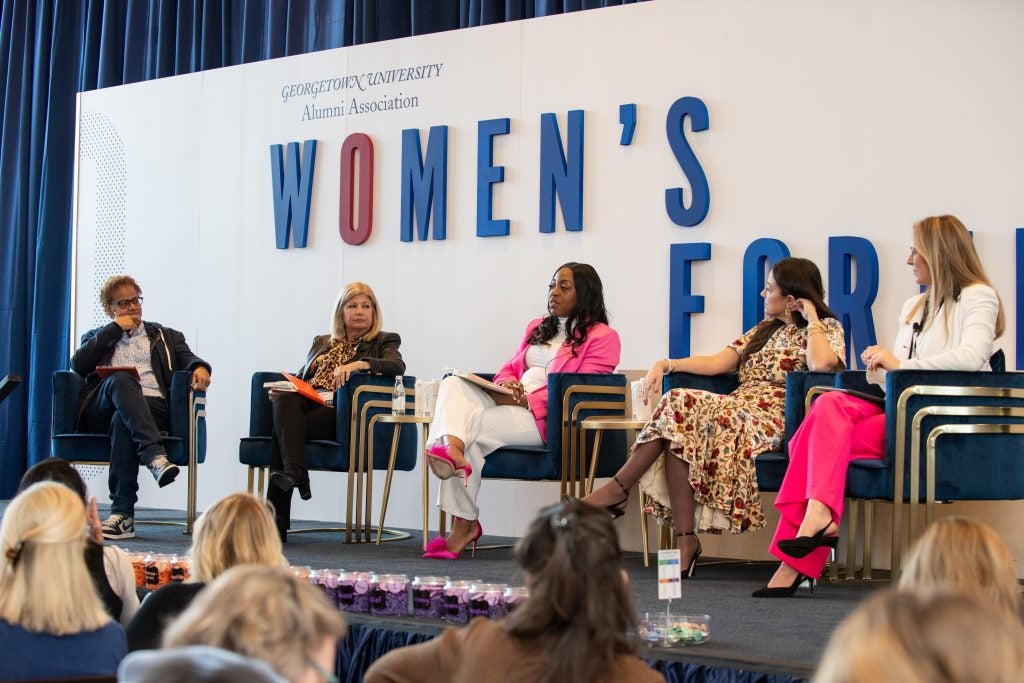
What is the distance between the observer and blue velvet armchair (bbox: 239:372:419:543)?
5062 millimetres

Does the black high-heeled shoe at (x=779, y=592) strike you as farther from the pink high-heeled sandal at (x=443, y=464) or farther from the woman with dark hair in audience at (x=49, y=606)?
the woman with dark hair in audience at (x=49, y=606)

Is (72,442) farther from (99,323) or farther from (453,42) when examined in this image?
(453,42)

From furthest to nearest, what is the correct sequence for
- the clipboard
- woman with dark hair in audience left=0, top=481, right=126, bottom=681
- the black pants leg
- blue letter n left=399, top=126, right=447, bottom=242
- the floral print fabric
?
blue letter n left=399, top=126, right=447, bottom=242, the black pants leg, the clipboard, the floral print fabric, woman with dark hair in audience left=0, top=481, right=126, bottom=681

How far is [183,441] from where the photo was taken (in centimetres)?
537

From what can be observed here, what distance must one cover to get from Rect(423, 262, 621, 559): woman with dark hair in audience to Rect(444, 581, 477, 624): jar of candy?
1.41m

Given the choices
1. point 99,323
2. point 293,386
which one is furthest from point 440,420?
point 99,323

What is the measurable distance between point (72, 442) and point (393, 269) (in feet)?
5.32

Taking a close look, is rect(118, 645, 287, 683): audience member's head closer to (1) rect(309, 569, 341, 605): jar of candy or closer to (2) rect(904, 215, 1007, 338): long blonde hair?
(1) rect(309, 569, 341, 605): jar of candy

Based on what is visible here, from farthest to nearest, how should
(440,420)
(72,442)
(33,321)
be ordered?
(33,321) < (72,442) < (440,420)

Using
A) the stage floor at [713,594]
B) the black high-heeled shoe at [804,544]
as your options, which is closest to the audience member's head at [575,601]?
the stage floor at [713,594]

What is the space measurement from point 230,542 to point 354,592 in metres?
1.32

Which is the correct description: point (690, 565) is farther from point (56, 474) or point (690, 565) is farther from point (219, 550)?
point (219, 550)

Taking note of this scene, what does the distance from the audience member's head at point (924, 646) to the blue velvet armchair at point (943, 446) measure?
9.24ft

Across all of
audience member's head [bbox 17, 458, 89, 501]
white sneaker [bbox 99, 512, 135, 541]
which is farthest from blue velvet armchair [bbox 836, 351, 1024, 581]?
white sneaker [bbox 99, 512, 135, 541]
